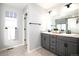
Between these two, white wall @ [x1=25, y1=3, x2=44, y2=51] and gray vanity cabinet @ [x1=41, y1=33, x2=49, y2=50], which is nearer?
white wall @ [x1=25, y1=3, x2=44, y2=51]

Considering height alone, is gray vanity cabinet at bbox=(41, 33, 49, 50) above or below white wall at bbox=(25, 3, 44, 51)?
below

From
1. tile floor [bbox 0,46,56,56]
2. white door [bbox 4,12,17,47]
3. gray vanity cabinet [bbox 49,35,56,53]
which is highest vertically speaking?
Answer: white door [bbox 4,12,17,47]

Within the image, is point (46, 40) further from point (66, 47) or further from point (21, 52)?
point (21, 52)

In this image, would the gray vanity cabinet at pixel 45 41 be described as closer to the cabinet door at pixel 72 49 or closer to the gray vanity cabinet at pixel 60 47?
the gray vanity cabinet at pixel 60 47

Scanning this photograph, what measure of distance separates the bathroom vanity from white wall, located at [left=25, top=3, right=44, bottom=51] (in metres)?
0.15

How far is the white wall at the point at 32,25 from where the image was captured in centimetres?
153

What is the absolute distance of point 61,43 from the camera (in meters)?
1.63

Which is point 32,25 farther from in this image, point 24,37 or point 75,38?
point 75,38

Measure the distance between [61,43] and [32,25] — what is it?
2.15 feet

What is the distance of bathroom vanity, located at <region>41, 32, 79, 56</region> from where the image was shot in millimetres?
1435

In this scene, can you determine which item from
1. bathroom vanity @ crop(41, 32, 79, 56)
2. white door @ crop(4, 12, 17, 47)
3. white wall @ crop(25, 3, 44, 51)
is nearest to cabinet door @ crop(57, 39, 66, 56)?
bathroom vanity @ crop(41, 32, 79, 56)

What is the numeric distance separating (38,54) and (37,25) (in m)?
0.52

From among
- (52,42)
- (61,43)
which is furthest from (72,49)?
(52,42)

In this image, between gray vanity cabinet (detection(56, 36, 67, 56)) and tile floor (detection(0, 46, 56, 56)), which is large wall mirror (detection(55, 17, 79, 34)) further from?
tile floor (detection(0, 46, 56, 56))
